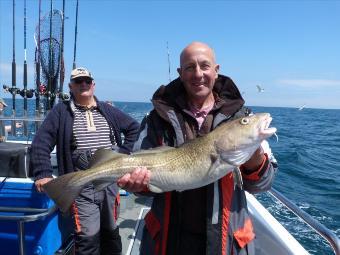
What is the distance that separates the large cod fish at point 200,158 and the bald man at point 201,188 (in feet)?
0.25

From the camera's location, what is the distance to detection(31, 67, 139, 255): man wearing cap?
4121 mm

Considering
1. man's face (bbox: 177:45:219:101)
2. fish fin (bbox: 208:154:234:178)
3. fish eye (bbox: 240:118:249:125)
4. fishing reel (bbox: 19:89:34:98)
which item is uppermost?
man's face (bbox: 177:45:219:101)

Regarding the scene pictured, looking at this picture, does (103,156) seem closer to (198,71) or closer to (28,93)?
(198,71)

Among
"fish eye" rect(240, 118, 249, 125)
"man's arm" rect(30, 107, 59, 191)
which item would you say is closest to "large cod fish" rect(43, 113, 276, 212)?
"fish eye" rect(240, 118, 249, 125)

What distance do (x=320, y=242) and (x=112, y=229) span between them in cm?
426

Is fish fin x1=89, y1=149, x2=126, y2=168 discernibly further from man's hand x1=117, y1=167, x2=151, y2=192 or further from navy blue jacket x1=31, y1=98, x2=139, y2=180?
navy blue jacket x1=31, y1=98, x2=139, y2=180

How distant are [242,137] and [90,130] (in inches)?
93.3

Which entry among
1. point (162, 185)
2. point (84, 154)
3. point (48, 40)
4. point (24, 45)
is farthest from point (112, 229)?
point (24, 45)

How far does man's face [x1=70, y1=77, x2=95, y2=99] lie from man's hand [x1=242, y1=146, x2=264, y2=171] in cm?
255

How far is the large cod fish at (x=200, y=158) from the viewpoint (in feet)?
7.86

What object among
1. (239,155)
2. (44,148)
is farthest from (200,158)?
(44,148)

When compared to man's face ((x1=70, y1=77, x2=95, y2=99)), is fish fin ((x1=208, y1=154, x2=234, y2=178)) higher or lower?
lower

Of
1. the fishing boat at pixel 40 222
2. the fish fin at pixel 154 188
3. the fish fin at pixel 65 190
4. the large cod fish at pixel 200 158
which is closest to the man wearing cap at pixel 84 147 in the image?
the fishing boat at pixel 40 222

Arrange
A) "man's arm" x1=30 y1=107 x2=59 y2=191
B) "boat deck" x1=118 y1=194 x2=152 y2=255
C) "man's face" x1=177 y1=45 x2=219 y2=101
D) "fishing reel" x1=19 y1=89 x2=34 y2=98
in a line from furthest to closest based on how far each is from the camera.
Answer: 1. "fishing reel" x1=19 y1=89 x2=34 y2=98
2. "boat deck" x1=118 y1=194 x2=152 y2=255
3. "man's arm" x1=30 y1=107 x2=59 y2=191
4. "man's face" x1=177 y1=45 x2=219 y2=101
